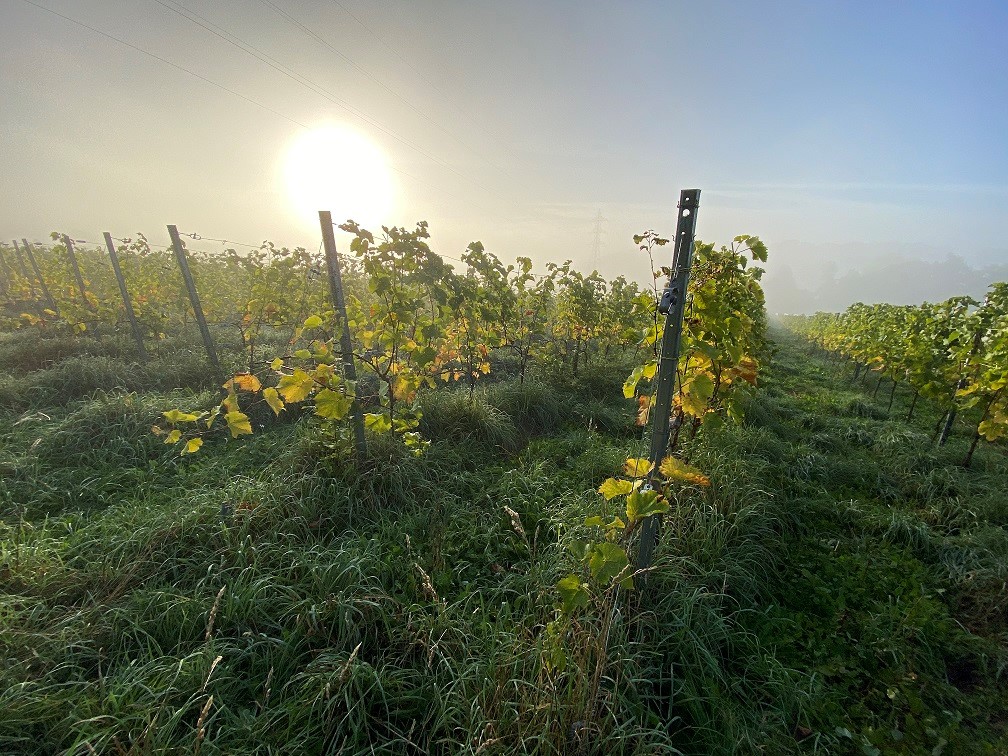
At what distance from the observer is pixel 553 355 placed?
823 centimetres

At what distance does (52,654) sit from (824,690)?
4.28m

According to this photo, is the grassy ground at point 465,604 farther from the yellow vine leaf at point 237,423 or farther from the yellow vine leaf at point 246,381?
the yellow vine leaf at point 246,381

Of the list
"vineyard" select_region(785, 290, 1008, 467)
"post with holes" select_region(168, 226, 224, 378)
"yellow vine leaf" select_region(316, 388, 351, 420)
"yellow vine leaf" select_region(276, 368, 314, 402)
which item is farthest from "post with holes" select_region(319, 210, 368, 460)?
"vineyard" select_region(785, 290, 1008, 467)

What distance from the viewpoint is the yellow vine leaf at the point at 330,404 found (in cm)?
286

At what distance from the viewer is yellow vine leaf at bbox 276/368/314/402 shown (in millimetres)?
2654

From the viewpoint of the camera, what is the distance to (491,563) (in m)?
3.04

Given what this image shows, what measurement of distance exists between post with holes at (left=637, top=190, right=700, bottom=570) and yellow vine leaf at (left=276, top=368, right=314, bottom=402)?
2229mm

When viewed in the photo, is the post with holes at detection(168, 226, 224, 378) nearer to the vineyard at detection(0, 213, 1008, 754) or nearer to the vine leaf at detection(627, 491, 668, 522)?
the vineyard at detection(0, 213, 1008, 754)

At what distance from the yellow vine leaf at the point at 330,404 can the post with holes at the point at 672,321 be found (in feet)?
6.94

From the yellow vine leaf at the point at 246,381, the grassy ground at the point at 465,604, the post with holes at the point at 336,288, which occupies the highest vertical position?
the post with holes at the point at 336,288

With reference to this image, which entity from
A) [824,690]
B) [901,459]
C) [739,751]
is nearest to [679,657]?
[739,751]

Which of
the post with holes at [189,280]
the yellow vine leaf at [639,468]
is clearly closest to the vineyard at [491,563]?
the yellow vine leaf at [639,468]

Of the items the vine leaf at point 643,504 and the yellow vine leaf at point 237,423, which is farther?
the yellow vine leaf at point 237,423

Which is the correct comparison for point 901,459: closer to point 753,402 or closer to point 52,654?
point 753,402
